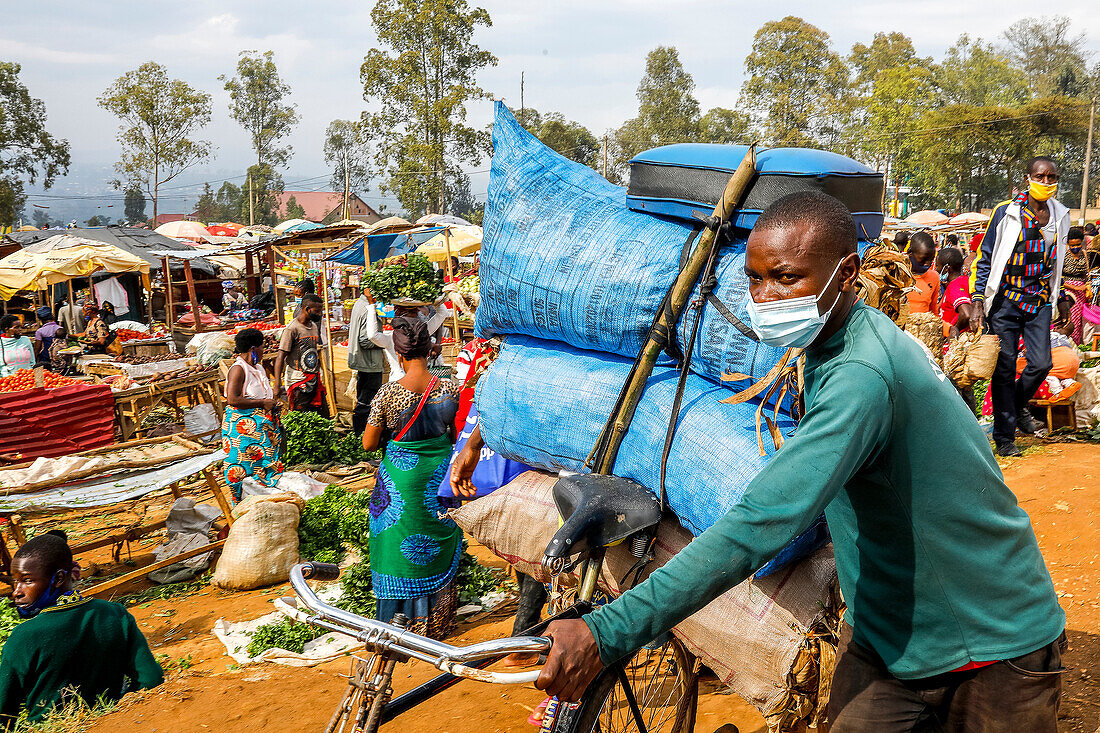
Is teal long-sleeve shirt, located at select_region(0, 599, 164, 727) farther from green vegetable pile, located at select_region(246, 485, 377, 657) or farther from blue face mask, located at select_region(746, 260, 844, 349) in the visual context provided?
blue face mask, located at select_region(746, 260, 844, 349)

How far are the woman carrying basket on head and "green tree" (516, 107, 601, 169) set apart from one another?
38252 millimetres

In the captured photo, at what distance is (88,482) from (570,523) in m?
4.67

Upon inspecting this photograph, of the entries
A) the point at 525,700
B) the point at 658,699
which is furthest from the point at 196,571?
the point at 658,699

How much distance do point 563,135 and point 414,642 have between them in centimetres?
4524

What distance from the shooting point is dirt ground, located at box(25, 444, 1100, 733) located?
3508mm

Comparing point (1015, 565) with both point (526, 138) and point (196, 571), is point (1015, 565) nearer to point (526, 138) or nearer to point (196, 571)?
point (526, 138)

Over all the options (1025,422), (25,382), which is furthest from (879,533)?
(25,382)

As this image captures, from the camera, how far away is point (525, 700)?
378 centimetres

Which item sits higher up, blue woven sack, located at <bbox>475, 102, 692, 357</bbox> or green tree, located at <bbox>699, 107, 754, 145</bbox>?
green tree, located at <bbox>699, 107, 754, 145</bbox>

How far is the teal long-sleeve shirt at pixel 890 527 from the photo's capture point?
1479 millimetres

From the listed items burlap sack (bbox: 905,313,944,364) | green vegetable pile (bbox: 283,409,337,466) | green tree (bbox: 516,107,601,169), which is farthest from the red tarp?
green tree (bbox: 516,107,601,169)

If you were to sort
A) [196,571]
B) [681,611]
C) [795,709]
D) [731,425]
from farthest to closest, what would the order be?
[196,571] → [731,425] → [795,709] → [681,611]

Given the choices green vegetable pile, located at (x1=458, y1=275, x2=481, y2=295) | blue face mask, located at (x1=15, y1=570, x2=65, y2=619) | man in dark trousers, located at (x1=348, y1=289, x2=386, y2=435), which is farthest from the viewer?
green vegetable pile, located at (x1=458, y1=275, x2=481, y2=295)

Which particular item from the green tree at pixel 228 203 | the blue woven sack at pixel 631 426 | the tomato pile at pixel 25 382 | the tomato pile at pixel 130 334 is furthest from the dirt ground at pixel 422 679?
the green tree at pixel 228 203
